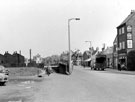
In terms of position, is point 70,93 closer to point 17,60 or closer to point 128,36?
point 128,36

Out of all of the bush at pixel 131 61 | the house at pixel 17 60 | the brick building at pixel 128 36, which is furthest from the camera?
the house at pixel 17 60

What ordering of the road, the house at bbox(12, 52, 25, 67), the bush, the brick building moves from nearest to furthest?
1. the road
2. the bush
3. the brick building
4. the house at bbox(12, 52, 25, 67)

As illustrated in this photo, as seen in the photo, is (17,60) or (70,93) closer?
(70,93)

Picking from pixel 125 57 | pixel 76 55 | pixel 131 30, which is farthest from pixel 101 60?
pixel 76 55

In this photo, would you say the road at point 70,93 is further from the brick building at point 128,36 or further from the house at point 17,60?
the house at point 17,60

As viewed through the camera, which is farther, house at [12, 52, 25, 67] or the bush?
house at [12, 52, 25, 67]

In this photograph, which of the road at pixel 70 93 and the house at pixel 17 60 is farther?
the house at pixel 17 60

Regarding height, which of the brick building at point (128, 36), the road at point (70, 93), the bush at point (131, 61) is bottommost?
the road at point (70, 93)

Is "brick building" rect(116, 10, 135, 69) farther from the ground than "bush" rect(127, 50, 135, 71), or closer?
farther from the ground

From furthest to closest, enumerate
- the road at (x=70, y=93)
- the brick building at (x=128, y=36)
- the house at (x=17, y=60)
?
1. the house at (x=17, y=60)
2. the brick building at (x=128, y=36)
3. the road at (x=70, y=93)

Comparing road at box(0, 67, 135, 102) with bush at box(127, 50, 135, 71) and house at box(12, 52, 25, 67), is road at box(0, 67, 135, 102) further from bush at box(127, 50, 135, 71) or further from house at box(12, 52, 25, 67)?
house at box(12, 52, 25, 67)

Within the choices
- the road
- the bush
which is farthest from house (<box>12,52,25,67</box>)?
the road

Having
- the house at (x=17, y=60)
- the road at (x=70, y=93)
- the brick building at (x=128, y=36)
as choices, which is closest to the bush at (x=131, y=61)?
the brick building at (x=128, y=36)

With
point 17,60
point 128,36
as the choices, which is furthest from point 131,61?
point 17,60
